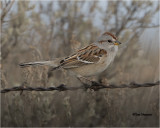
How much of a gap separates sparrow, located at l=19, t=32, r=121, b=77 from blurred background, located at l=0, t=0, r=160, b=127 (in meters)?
0.34

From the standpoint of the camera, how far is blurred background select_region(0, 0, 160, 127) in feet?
18.5

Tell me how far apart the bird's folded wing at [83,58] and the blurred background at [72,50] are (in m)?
0.32

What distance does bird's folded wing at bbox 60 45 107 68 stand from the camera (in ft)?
15.6

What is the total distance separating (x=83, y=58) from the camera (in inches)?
191

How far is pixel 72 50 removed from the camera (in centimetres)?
568

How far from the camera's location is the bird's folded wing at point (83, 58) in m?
4.74

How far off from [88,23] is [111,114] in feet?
13.4

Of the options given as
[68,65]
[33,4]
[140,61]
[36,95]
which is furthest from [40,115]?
[140,61]

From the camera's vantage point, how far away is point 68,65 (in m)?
4.74

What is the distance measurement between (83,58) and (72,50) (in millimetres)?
874

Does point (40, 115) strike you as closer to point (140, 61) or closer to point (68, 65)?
point (68, 65)

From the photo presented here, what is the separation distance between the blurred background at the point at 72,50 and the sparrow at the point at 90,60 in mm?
335

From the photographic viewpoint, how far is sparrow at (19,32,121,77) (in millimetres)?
4723

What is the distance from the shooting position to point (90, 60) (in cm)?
477
